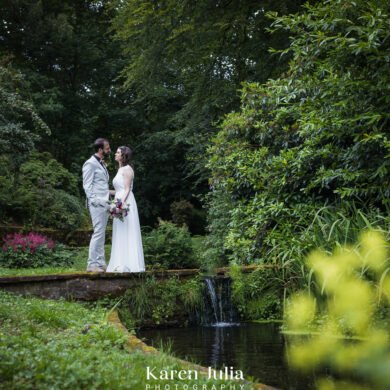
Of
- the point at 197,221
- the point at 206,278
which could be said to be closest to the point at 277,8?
Answer: the point at 206,278

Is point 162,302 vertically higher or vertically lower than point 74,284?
lower

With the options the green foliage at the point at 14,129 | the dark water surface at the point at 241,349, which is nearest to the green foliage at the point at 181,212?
the green foliage at the point at 14,129

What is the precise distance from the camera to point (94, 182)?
8.01 metres

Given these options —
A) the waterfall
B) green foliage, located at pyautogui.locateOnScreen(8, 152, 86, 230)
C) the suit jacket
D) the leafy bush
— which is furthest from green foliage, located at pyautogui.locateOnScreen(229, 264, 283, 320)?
green foliage, located at pyautogui.locateOnScreen(8, 152, 86, 230)

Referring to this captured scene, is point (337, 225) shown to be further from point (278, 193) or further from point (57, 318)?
point (57, 318)

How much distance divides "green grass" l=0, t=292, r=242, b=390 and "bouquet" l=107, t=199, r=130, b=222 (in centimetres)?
272

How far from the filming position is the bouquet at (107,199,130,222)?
795cm

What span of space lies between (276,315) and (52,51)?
17.3 meters

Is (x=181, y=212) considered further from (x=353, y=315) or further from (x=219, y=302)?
(x=353, y=315)

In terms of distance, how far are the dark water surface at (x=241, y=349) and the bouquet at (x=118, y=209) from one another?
1.92 m

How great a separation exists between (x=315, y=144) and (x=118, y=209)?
315 cm

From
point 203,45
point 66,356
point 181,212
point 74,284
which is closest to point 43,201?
point 181,212

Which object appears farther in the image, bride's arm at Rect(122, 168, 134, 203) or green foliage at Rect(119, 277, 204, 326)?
bride's arm at Rect(122, 168, 134, 203)

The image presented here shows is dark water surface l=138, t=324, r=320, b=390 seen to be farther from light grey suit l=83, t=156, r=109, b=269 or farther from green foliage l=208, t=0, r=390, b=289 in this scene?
light grey suit l=83, t=156, r=109, b=269
